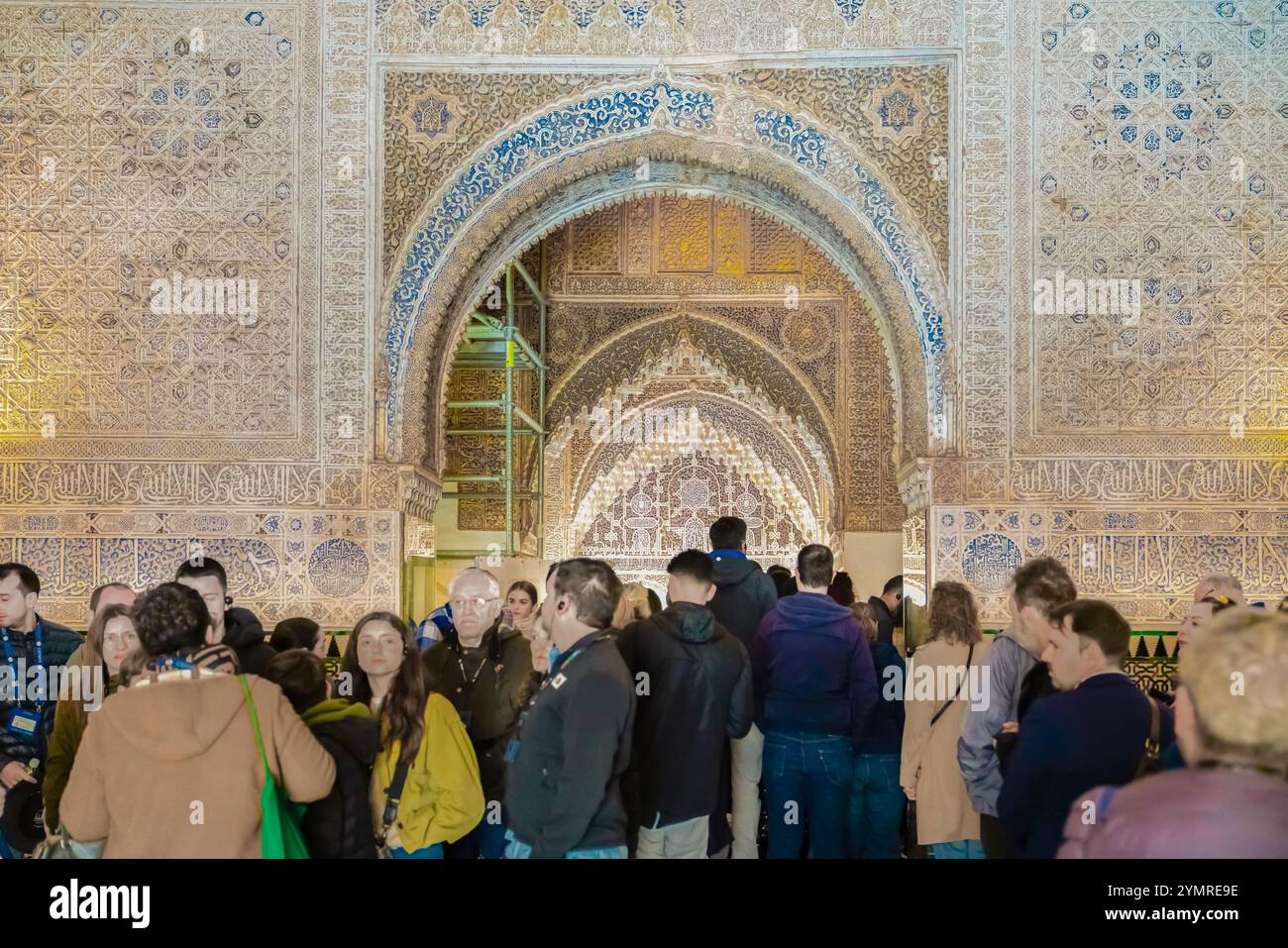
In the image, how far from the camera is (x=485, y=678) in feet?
10.9

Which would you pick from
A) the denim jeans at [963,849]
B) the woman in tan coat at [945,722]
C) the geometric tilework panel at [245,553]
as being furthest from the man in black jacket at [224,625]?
the geometric tilework panel at [245,553]

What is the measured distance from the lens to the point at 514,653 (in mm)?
3365

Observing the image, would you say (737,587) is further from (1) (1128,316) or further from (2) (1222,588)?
(1) (1128,316)

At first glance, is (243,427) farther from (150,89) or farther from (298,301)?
(150,89)

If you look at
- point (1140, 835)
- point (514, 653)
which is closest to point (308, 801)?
point (514, 653)

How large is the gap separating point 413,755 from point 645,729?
25.2 inches

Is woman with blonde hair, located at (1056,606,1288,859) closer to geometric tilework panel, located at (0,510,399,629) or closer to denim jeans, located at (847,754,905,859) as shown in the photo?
denim jeans, located at (847,754,905,859)

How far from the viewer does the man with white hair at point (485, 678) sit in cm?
327

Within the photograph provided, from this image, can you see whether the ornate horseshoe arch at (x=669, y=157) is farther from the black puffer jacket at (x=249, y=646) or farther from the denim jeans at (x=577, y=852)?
the denim jeans at (x=577, y=852)

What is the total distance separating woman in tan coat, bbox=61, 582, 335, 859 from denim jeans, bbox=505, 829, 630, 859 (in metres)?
0.57

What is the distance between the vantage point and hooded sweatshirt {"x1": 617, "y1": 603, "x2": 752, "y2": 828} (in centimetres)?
302

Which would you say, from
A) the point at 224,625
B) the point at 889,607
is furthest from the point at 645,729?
the point at 889,607

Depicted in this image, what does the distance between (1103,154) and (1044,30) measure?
71 centimetres

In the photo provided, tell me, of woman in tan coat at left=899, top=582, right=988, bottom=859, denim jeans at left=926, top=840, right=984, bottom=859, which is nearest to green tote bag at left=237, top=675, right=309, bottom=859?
woman in tan coat at left=899, top=582, right=988, bottom=859
